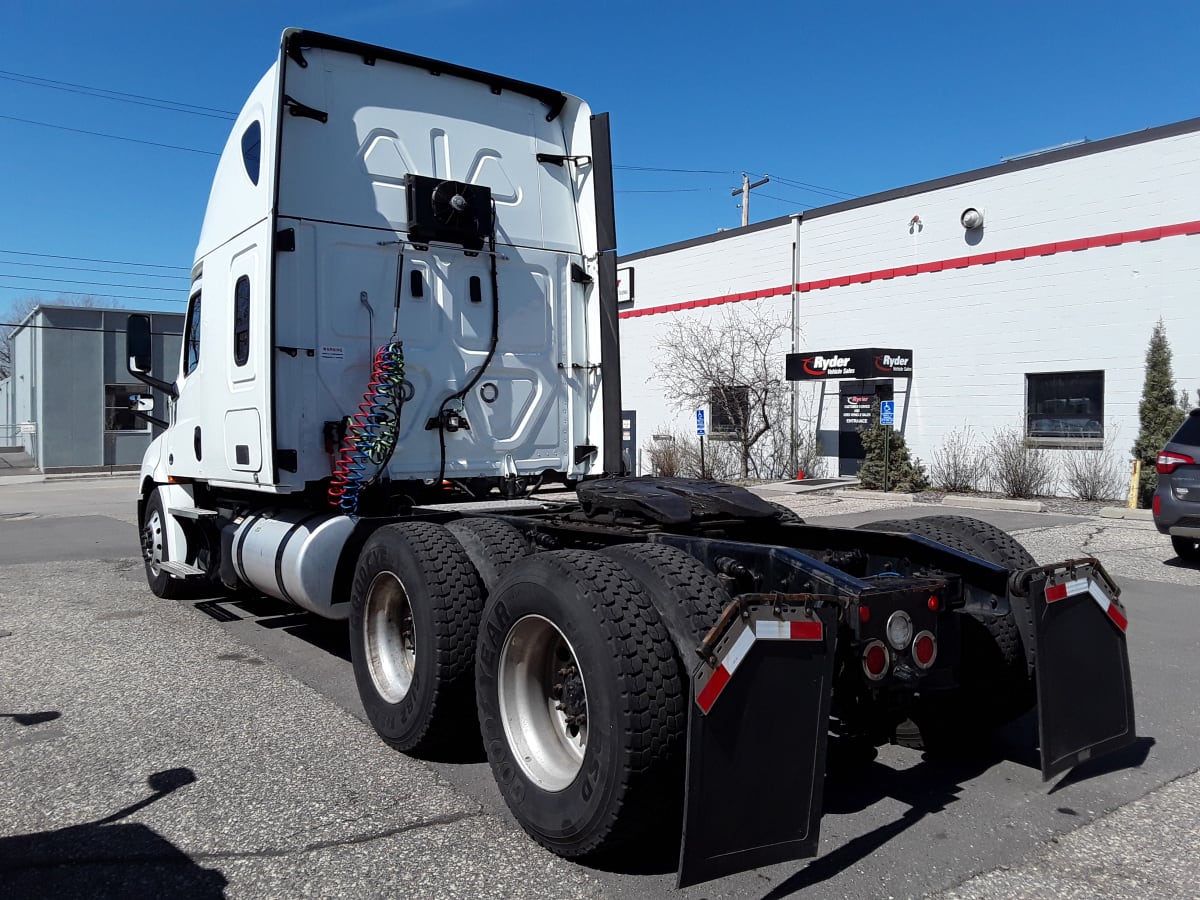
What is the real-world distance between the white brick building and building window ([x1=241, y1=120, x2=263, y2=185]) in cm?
764

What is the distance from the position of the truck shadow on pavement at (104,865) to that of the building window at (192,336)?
437 centimetres

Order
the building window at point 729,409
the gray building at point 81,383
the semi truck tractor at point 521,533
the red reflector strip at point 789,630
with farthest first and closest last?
the gray building at point 81,383 < the building window at point 729,409 < the semi truck tractor at point 521,533 < the red reflector strip at point 789,630

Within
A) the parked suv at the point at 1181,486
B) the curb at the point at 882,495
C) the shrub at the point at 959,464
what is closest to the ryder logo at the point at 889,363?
the shrub at the point at 959,464

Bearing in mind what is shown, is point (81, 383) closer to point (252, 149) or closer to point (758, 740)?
point (252, 149)

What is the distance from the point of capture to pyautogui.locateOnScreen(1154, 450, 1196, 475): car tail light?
9.84 m

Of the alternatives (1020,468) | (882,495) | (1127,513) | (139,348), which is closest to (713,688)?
(139,348)

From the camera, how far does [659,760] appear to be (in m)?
3.10

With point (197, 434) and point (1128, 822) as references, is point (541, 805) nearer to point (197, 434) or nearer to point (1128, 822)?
point (1128, 822)

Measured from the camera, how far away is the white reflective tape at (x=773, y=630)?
298 centimetres

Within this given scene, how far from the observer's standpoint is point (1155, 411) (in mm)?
15688

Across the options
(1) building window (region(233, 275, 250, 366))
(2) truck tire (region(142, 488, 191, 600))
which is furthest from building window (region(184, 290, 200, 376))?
(2) truck tire (region(142, 488, 191, 600))

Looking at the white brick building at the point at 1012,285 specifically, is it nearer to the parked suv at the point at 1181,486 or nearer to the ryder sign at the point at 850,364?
the ryder sign at the point at 850,364

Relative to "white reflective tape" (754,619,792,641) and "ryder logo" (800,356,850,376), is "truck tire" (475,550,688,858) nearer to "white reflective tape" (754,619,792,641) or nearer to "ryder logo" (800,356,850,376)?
"white reflective tape" (754,619,792,641)

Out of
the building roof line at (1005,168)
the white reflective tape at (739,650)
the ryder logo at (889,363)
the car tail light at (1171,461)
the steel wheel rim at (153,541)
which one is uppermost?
the building roof line at (1005,168)
